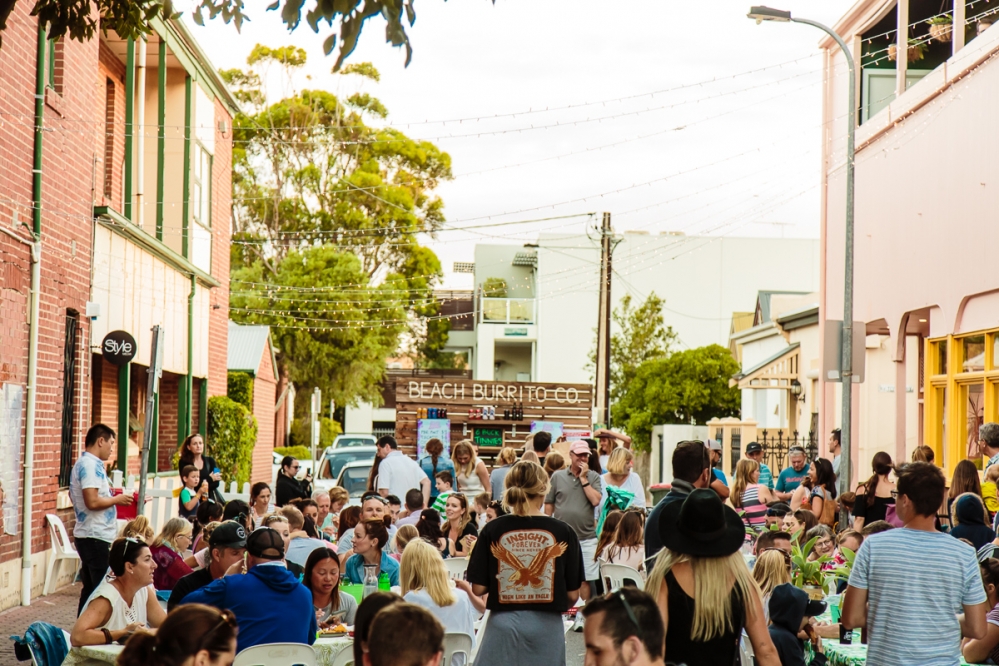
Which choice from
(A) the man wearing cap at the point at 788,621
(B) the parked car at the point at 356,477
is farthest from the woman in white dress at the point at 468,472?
(A) the man wearing cap at the point at 788,621

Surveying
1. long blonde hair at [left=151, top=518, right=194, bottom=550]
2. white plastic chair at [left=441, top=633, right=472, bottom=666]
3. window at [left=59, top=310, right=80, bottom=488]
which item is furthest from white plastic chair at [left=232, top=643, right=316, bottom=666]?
window at [left=59, top=310, right=80, bottom=488]

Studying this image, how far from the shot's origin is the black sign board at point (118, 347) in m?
16.0

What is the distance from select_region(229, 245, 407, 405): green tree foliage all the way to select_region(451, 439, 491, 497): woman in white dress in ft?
107

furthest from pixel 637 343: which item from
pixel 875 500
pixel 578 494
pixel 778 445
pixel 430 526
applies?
pixel 430 526

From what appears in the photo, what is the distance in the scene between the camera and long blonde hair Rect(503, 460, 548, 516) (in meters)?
6.69

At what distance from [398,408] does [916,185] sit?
548 inches

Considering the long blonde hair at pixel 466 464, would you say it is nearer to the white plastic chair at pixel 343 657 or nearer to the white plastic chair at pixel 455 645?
the white plastic chair at pixel 455 645

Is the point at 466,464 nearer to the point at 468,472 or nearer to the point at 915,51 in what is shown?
the point at 468,472

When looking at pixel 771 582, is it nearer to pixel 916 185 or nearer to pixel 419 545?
pixel 419 545

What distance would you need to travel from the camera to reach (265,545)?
6473mm

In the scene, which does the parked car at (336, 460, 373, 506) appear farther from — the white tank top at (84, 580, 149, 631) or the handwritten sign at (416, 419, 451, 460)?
the white tank top at (84, 580, 149, 631)

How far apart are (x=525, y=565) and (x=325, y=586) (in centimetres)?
215

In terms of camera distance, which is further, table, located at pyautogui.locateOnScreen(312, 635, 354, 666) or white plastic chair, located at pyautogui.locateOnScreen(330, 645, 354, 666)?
table, located at pyautogui.locateOnScreen(312, 635, 354, 666)

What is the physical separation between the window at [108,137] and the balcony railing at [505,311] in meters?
39.6
